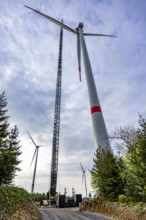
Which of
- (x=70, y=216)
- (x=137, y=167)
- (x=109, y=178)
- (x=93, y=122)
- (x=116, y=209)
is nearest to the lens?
(x=137, y=167)

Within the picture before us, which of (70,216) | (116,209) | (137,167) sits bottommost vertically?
(70,216)

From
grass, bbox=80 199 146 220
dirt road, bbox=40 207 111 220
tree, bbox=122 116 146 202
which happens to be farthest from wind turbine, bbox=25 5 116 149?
tree, bbox=122 116 146 202

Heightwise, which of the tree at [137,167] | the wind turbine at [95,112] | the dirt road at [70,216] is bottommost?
the dirt road at [70,216]

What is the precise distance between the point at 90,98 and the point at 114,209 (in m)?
22.7

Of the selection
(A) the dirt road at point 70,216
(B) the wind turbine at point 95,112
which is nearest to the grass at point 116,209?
(A) the dirt road at point 70,216

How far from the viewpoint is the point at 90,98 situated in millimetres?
48250

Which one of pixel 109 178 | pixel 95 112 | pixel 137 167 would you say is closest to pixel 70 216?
pixel 109 178

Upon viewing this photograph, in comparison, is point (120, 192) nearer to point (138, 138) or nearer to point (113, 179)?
point (113, 179)

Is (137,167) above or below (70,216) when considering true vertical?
above

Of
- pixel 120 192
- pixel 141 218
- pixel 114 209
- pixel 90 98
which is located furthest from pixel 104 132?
pixel 141 218

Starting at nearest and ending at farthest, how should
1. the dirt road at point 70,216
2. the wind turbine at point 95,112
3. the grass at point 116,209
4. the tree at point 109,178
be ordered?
the grass at point 116,209 → the dirt road at point 70,216 → the tree at point 109,178 → the wind turbine at point 95,112

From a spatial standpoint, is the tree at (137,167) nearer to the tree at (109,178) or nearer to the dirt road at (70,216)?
the dirt road at (70,216)

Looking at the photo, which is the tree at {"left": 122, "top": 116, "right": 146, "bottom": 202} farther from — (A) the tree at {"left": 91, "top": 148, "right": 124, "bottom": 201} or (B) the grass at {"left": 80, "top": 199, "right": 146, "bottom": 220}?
(A) the tree at {"left": 91, "top": 148, "right": 124, "bottom": 201}

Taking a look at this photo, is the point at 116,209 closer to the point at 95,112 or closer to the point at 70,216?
the point at 70,216
